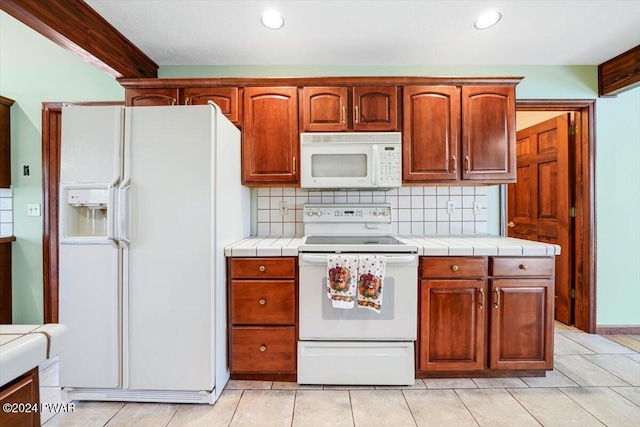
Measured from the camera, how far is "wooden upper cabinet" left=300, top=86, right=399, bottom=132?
245cm

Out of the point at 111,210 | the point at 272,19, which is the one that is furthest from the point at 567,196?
the point at 111,210

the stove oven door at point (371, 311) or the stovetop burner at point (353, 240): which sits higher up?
the stovetop burner at point (353, 240)

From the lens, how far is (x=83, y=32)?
201 cm

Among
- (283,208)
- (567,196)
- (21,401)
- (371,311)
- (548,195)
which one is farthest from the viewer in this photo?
(548,195)

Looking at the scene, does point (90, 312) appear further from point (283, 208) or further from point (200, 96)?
point (200, 96)

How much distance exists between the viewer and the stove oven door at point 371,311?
81.7 inches

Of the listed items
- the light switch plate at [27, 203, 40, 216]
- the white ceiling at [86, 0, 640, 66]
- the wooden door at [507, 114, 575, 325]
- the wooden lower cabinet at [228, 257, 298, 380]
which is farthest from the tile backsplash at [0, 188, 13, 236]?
the wooden door at [507, 114, 575, 325]

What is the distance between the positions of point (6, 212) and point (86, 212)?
1.63m

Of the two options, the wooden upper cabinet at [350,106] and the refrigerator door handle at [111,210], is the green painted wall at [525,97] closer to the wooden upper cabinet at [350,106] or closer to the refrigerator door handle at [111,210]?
the wooden upper cabinet at [350,106]

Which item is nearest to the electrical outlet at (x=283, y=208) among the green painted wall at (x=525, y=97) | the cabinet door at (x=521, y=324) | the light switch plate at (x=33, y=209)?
the green painted wall at (x=525, y=97)

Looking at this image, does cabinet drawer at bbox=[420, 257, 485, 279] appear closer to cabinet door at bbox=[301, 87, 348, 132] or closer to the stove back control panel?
the stove back control panel

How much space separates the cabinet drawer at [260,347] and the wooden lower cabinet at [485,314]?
866 millimetres

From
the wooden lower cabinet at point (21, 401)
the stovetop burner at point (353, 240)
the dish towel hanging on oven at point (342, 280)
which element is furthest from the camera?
the stovetop burner at point (353, 240)

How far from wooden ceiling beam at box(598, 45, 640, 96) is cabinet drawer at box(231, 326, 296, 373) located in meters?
3.24
